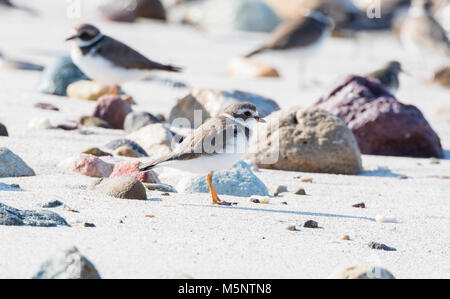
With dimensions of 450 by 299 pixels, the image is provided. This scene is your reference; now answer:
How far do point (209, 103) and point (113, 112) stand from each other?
3.21ft

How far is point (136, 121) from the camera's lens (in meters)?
7.86

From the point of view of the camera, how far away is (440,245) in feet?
15.1

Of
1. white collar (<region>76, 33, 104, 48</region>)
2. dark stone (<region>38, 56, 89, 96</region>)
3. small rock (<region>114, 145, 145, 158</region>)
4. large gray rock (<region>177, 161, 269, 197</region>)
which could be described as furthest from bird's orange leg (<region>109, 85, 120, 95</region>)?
large gray rock (<region>177, 161, 269, 197</region>)

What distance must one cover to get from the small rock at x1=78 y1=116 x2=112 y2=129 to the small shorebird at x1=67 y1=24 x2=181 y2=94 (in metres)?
0.92

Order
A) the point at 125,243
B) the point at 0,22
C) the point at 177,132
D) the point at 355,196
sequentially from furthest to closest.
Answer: the point at 0,22 < the point at 177,132 < the point at 355,196 < the point at 125,243

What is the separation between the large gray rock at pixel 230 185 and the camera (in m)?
5.75

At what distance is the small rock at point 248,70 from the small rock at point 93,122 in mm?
4777

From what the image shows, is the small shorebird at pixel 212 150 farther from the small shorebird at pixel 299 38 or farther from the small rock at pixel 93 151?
the small shorebird at pixel 299 38

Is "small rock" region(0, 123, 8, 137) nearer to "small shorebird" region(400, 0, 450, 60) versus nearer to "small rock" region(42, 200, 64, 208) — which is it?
"small rock" region(42, 200, 64, 208)

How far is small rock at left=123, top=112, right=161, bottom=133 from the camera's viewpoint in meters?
7.82

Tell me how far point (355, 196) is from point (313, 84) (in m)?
6.86
